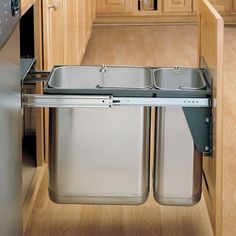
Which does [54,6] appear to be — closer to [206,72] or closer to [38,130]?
[38,130]

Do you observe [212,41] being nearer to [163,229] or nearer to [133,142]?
[133,142]

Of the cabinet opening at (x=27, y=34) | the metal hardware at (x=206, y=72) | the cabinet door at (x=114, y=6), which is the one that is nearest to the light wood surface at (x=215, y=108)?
the metal hardware at (x=206, y=72)

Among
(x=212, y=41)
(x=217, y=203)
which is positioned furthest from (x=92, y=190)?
(x=212, y=41)

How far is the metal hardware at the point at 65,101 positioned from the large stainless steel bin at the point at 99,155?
0.07 m

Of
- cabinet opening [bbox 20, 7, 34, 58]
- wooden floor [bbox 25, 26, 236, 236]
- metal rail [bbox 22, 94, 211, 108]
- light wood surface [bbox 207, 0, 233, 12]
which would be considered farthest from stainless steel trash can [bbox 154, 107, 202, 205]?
light wood surface [bbox 207, 0, 233, 12]

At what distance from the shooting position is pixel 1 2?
4.15 ft

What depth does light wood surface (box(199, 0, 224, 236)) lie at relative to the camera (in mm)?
1717

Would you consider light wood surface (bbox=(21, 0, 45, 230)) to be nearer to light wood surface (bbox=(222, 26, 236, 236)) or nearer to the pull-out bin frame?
the pull-out bin frame

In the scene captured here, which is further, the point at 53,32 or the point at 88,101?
the point at 53,32

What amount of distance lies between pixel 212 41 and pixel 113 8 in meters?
4.12

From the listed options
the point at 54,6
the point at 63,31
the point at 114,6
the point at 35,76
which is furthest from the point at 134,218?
the point at 114,6

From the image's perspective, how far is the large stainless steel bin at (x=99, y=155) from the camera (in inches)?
72.8

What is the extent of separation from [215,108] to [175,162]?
247 mm

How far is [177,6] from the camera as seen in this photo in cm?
587
